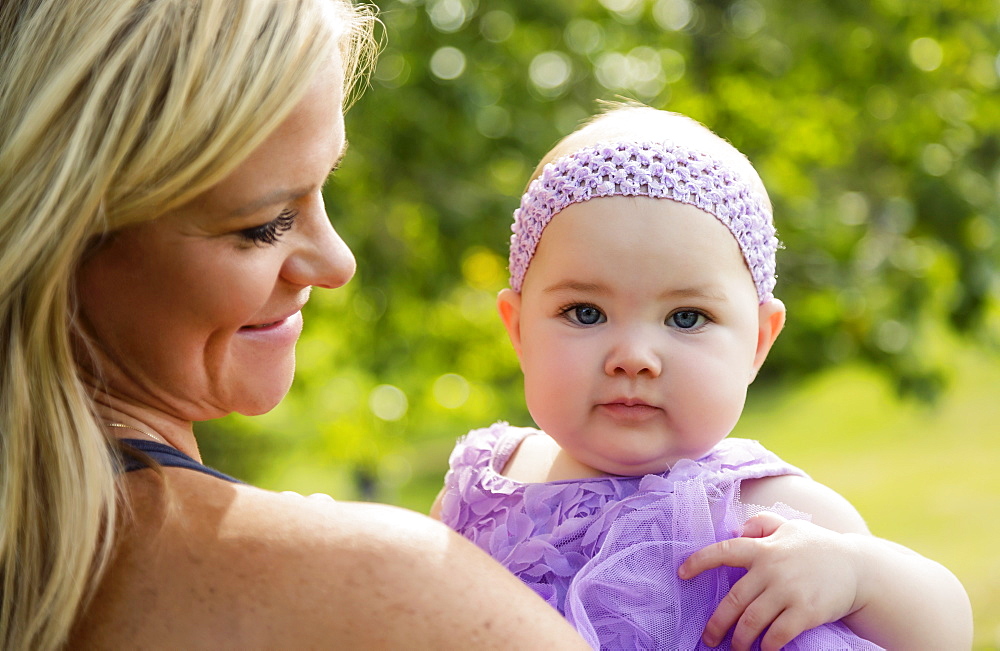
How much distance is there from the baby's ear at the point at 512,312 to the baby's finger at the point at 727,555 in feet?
2.10

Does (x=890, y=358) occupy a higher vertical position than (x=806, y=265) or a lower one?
lower

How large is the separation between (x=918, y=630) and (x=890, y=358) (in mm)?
3484

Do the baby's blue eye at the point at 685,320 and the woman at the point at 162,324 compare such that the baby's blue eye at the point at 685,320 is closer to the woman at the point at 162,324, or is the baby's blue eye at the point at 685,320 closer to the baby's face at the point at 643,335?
the baby's face at the point at 643,335

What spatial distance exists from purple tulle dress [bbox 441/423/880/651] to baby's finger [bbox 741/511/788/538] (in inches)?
1.2

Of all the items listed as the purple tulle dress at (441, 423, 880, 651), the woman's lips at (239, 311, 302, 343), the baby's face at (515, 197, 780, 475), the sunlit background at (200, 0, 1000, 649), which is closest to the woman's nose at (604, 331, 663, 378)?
the baby's face at (515, 197, 780, 475)

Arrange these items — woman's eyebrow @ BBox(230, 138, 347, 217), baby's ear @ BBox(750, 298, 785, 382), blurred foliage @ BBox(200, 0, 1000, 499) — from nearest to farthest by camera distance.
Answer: woman's eyebrow @ BBox(230, 138, 347, 217)
baby's ear @ BBox(750, 298, 785, 382)
blurred foliage @ BBox(200, 0, 1000, 499)

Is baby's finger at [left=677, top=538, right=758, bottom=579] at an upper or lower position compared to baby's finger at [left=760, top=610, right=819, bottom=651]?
upper

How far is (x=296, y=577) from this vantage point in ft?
4.72

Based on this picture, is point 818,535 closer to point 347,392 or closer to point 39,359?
point 39,359

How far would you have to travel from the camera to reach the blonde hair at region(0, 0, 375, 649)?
147cm

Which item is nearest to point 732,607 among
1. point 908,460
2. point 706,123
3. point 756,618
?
point 756,618

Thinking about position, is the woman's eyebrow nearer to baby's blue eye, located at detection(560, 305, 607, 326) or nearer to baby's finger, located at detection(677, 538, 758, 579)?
baby's blue eye, located at detection(560, 305, 607, 326)

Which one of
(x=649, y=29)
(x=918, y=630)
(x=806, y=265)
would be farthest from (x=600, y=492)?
(x=649, y=29)

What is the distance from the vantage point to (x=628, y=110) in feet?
7.37
